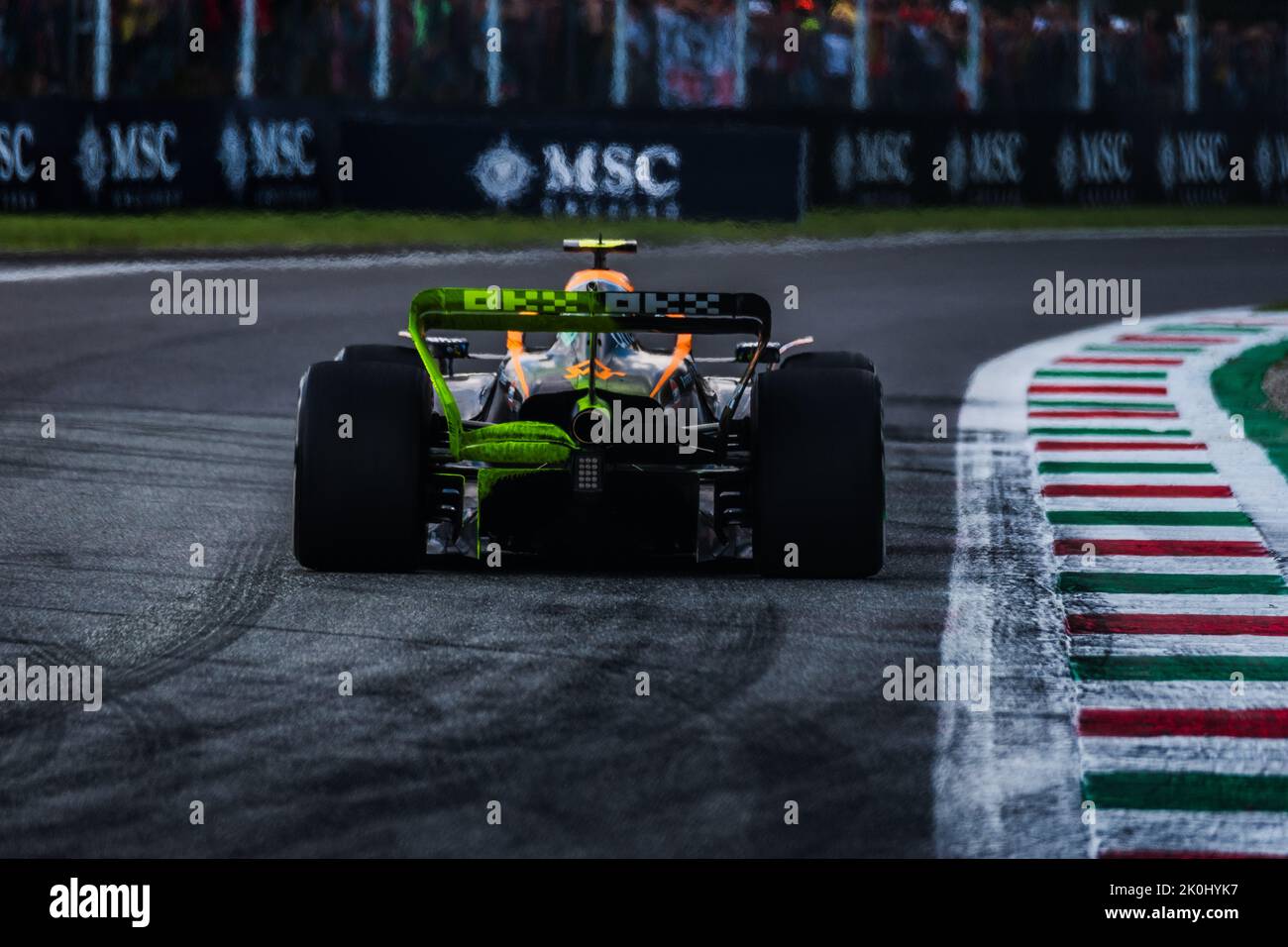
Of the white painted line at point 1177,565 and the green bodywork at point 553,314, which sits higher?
the green bodywork at point 553,314

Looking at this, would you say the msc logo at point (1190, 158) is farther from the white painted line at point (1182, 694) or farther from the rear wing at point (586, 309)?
the white painted line at point (1182, 694)

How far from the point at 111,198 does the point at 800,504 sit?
15373mm

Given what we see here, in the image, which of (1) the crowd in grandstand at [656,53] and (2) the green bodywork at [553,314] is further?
(1) the crowd in grandstand at [656,53]

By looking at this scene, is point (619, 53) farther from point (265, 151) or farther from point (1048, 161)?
point (1048, 161)

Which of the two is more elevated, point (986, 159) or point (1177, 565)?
point (986, 159)

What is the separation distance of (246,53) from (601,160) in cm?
387

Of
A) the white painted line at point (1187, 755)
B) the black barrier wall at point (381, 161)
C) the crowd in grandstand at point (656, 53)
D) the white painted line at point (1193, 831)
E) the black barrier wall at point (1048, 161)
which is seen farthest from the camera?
the black barrier wall at point (1048, 161)

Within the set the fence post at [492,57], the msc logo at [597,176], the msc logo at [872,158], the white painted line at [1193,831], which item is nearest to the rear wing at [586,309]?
the white painted line at [1193,831]

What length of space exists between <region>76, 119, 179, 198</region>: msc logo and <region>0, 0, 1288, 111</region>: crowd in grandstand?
0.78 m

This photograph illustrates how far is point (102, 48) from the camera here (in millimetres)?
22188

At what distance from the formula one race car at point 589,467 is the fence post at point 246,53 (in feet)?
50.6

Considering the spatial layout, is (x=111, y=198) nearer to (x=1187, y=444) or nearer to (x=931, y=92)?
(x=931, y=92)

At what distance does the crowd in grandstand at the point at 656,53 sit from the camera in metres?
22.7

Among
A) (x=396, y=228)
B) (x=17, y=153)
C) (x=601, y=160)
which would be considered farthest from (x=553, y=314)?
(x=601, y=160)
